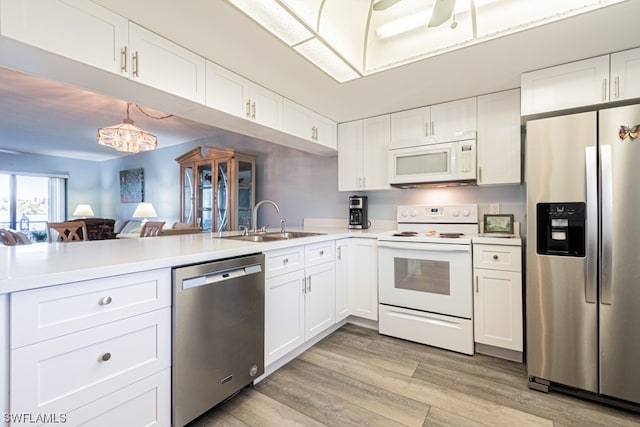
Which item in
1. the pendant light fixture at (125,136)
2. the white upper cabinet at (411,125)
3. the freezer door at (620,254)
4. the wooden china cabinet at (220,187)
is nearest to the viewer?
the freezer door at (620,254)

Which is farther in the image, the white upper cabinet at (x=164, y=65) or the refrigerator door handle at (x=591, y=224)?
the refrigerator door handle at (x=591, y=224)

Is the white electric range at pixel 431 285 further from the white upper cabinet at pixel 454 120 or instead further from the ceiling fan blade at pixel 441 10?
the ceiling fan blade at pixel 441 10

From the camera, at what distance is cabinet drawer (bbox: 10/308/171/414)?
945mm

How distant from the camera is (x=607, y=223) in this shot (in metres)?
1.63

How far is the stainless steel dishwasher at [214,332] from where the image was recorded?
1.37 metres

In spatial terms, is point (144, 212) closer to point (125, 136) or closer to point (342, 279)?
point (125, 136)

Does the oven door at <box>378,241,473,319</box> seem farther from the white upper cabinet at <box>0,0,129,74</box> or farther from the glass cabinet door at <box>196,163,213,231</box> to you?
the glass cabinet door at <box>196,163,213,231</box>

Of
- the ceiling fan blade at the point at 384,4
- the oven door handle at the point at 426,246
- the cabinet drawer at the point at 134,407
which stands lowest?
the cabinet drawer at the point at 134,407

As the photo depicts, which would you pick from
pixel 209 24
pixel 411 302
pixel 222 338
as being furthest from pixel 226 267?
pixel 411 302

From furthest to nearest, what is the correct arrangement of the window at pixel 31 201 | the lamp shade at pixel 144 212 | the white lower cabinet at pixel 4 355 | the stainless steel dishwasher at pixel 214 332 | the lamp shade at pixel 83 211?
1. the lamp shade at pixel 83 211
2. the window at pixel 31 201
3. the lamp shade at pixel 144 212
4. the stainless steel dishwasher at pixel 214 332
5. the white lower cabinet at pixel 4 355

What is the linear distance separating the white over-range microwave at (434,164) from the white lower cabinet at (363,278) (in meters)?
0.70

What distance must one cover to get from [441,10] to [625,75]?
4.38ft

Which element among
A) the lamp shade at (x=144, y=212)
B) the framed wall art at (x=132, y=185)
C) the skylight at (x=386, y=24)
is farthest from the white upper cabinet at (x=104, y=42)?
the framed wall art at (x=132, y=185)

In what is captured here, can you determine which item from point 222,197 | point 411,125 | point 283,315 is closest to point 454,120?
point 411,125
